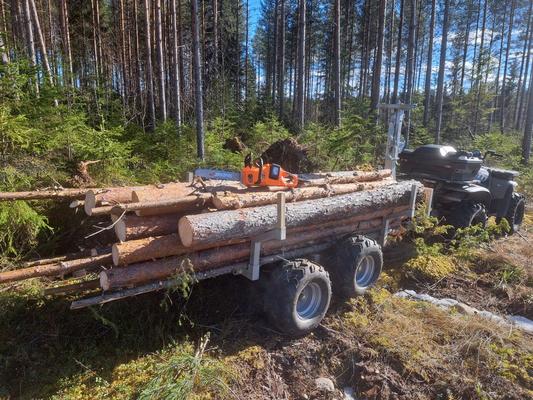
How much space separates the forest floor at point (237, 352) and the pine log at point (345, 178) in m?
1.66

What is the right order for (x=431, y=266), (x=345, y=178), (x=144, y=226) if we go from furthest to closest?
(x=431, y=266)
(x=345, y=178)
(x=144, y=226)

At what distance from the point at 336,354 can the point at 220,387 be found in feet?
4.54

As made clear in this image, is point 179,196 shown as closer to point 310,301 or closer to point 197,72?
point 310,301

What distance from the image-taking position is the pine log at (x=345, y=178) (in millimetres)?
5084

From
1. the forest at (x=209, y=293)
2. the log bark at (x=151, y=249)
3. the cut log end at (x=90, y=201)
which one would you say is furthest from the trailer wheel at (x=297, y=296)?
the cut log end at (x=90, y=201)

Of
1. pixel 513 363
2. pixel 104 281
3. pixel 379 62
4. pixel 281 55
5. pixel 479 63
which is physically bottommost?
pixel 513 363

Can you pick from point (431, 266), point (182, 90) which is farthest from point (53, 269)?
point (182, 90)

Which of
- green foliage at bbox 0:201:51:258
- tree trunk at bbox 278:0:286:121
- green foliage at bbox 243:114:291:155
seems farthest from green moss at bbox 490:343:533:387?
tree trunk at bbox 278:0:286:121

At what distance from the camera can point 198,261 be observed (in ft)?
11.6

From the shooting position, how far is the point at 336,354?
390cm

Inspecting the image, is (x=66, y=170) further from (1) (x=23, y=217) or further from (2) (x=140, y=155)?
(2) (x=140, y=155)

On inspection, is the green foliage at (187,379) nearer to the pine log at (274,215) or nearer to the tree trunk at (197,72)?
the pine log at (274,215)

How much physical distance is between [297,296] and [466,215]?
4.91m

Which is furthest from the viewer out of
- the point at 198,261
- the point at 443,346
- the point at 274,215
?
the point at 443,346
